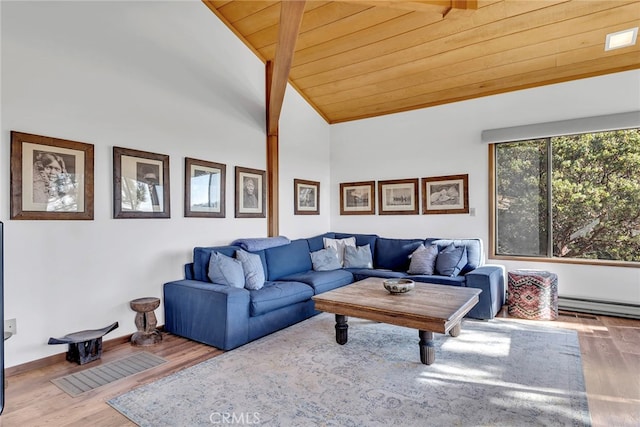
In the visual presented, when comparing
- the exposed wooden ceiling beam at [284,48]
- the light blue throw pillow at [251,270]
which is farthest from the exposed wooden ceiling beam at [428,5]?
the light blue throw pillow at [251,270]

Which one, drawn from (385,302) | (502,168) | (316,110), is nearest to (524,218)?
(502,168)

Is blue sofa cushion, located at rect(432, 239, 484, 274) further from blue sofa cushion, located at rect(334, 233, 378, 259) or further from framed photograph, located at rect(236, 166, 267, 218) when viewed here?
framed photograph, located at rect(236, 166, 267, 218)

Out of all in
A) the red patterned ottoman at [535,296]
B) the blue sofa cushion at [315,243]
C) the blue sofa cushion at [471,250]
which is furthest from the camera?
the blue sofa cushion at [315,243]

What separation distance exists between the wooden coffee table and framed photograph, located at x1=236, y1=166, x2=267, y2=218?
192 centimetres

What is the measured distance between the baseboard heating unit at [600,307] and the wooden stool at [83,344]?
4.93 metres

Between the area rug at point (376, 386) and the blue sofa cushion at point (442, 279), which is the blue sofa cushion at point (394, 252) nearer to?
the blue sofa cushion at point (442, 279)

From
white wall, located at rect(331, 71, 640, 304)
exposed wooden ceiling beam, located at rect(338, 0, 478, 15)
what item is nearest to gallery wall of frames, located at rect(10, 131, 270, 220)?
white wall, located at rect(331, 71, 640, 304)

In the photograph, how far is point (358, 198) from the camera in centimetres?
594

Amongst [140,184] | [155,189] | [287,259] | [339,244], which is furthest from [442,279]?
[140,184]

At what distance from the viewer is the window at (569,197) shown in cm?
402

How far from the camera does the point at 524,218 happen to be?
4574mm

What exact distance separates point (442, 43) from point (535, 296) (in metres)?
3.06

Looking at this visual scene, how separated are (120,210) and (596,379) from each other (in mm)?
4147

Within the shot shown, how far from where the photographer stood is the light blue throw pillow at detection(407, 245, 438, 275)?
14.4 ft
